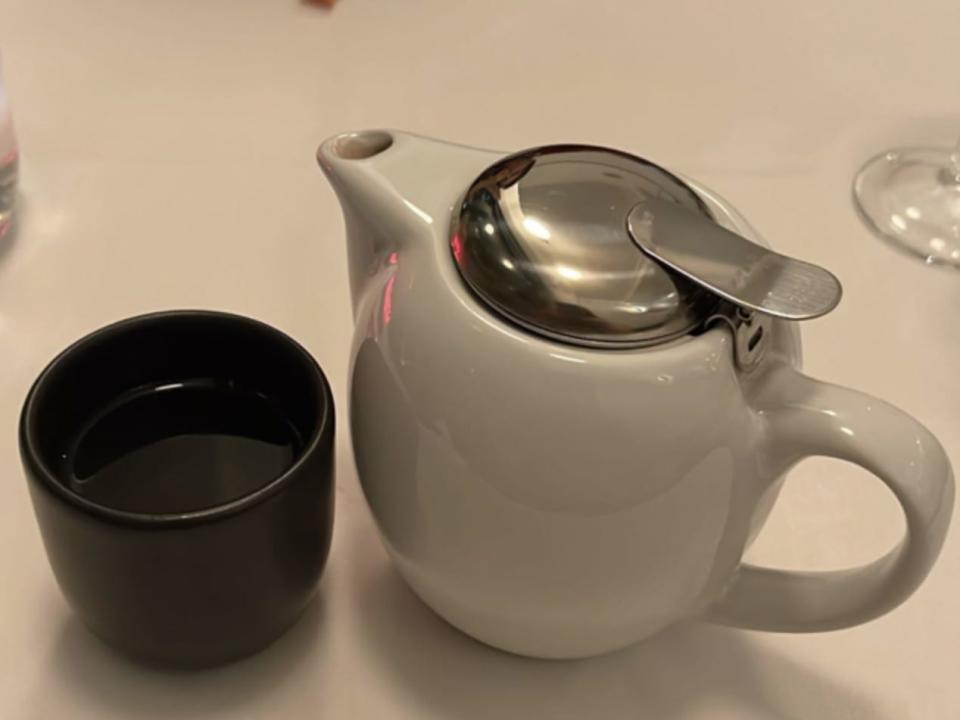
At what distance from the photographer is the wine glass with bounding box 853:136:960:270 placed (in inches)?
27.7

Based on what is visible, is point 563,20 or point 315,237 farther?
point 563,20

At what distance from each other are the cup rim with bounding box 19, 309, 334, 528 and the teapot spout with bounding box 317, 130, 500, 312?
47mm

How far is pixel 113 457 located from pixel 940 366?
1.40ft

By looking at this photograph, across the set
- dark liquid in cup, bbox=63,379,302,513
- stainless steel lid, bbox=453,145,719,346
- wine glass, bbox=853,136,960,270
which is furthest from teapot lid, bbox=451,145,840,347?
wine glass, bbox=853,136,960,270

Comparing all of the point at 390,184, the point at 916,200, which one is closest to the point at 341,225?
the point at 390,184

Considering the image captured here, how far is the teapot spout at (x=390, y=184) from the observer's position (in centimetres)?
42

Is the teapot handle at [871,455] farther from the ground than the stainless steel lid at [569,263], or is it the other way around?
the stainless steel lid at [569,263]

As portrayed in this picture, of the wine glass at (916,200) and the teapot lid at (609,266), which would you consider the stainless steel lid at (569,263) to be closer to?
the teapot lid at (609,266)

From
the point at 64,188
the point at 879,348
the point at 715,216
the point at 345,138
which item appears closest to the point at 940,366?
the point at 879,348

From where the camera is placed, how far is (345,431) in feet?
1.81

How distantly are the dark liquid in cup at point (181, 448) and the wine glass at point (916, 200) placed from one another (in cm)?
43

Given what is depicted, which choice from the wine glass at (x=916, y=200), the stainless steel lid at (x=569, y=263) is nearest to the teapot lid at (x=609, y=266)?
the stainless steel lid at (x=569, y=263)

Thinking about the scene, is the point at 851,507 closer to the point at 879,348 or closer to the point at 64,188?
the point at 879,348

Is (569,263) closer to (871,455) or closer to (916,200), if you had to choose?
(871,455)
